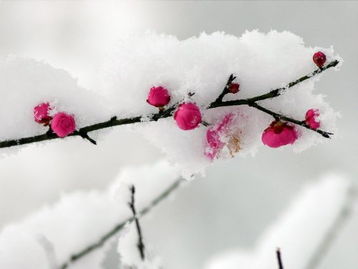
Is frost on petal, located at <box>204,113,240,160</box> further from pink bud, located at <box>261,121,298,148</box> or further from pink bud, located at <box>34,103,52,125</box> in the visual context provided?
pink bud, located at <box>34,103,52,125</box>

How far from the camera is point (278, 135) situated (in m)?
1.28

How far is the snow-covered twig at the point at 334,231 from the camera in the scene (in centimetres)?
173

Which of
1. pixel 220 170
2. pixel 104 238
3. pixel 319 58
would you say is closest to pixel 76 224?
pixel 104 238

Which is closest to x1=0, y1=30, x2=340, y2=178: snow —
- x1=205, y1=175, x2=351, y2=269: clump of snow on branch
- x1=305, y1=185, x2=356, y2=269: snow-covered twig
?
x1=305, y1=185, x2=356, y2=269: snow-covered twig

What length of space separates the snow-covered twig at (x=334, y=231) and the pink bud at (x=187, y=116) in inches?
29.2

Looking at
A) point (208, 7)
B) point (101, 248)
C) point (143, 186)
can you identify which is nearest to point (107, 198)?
point (143, 186)

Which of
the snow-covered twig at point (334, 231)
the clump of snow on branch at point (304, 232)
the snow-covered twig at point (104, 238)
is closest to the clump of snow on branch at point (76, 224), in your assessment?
the snow-covered twig at point (104, 238)

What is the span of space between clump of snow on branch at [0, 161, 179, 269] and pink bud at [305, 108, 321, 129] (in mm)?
456

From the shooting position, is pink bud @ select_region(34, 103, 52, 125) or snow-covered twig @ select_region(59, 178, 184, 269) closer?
pink bud @ select_region(34, 103, 52, 125)

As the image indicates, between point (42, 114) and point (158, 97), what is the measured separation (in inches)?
11.0

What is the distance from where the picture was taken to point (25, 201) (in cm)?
515

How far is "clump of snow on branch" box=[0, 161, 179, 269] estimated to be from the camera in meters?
1.63

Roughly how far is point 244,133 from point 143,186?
0.72 meters

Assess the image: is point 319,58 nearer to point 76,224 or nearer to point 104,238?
point 104,238
